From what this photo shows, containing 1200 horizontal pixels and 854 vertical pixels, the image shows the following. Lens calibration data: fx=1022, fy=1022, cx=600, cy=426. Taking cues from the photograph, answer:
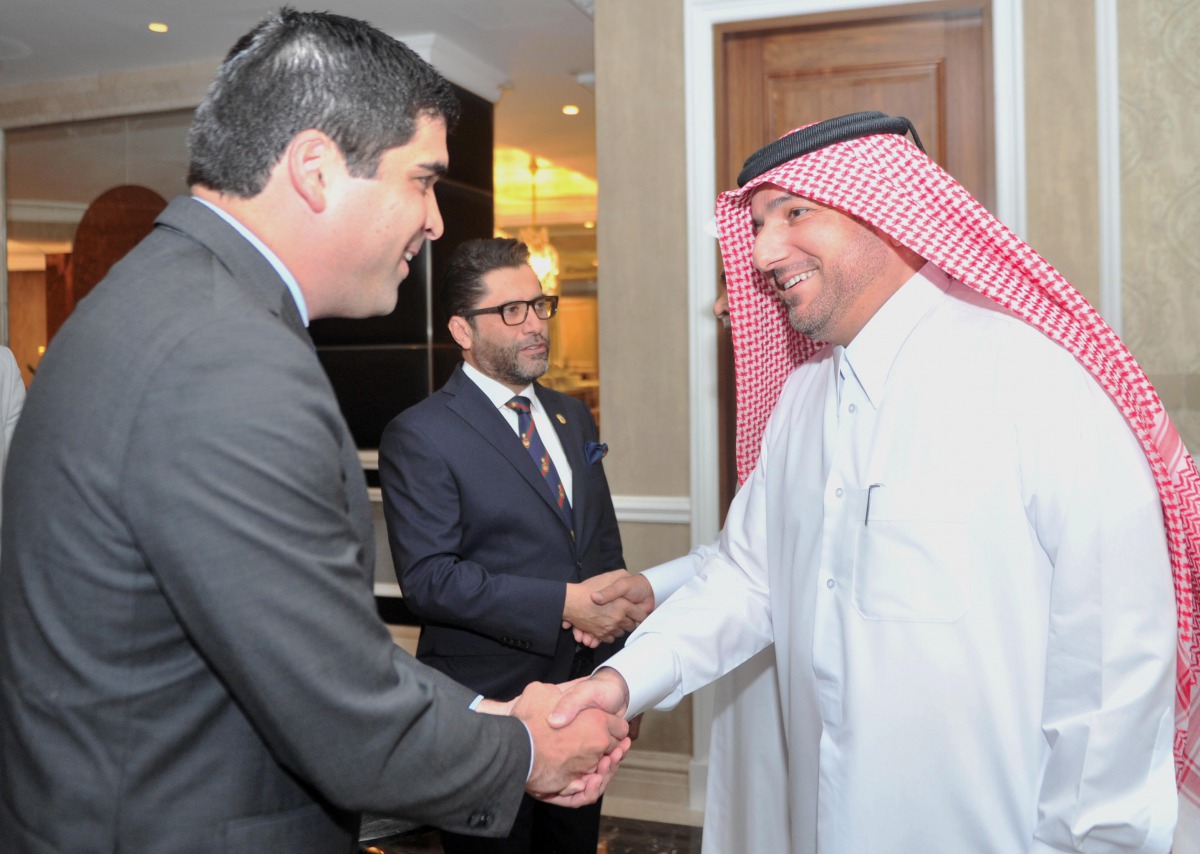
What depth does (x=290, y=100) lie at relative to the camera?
1.20 meters

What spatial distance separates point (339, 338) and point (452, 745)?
15.9ft

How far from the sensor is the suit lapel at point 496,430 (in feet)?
7.93

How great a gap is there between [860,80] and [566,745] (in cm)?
276

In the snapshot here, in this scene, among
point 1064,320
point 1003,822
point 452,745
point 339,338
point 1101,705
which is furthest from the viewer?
point 339,338

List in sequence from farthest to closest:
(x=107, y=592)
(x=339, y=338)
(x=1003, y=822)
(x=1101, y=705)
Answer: (x=339, y=338) < (x=1003, y=822) < (x=1101, y=705) < (x=107, y=592)

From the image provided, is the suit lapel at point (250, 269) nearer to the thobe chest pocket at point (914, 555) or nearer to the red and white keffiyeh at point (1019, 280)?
the thobe chest pocket at point (914, 555)

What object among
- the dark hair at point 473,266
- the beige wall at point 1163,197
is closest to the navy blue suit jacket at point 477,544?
Answer: the dark hair at point 473,266

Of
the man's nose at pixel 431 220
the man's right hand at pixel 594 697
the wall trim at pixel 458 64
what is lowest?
the man's right hand at pixel 594 697

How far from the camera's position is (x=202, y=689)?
1.08 meters

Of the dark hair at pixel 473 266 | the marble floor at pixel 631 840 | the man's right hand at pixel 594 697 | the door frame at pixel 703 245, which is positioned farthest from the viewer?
the door frame at pixel 703 245

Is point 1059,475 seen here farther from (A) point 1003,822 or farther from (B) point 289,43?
(B) point 289,43

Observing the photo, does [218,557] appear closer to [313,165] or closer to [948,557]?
[313,165]

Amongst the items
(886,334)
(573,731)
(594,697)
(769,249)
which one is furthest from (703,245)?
(573,731)

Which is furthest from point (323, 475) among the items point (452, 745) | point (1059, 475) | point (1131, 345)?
point (1131, 345)
